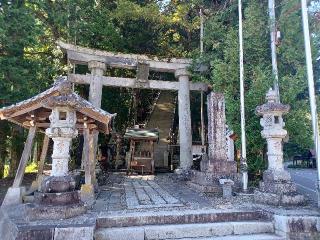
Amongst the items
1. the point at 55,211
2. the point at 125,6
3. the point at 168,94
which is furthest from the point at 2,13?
the point at 168,94

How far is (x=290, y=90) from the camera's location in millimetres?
9445

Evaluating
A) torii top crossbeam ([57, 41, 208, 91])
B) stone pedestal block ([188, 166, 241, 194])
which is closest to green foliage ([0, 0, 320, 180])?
torii top crossbeam ([57, 41, 208, 91])

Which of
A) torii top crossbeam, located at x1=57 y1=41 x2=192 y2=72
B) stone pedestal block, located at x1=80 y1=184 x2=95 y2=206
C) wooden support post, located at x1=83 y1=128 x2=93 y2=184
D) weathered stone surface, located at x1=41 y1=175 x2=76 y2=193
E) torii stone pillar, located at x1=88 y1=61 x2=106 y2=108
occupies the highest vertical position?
torii top crossbeam, located at x1=57 y1=41 x2=192 y2=72

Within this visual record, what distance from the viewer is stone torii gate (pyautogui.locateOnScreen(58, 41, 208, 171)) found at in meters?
12.4

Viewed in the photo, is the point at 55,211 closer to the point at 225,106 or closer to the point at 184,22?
the point at 225,106

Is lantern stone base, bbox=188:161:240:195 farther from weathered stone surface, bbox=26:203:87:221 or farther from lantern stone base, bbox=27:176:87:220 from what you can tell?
weathered stone surface, bbox=26:203:87:221

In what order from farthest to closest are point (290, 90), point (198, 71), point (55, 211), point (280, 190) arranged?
point (198, 71), point (290, 90), point (280, 190), point (55, 211)

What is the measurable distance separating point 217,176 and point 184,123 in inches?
172

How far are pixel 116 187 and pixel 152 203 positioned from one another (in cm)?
378

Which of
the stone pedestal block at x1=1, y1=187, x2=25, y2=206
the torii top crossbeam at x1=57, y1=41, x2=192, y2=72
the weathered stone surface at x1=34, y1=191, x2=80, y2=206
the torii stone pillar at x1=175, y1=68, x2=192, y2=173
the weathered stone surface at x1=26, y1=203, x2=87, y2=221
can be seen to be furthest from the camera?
the torii stone pillar at x1=175, y1=68, x2=192, y2=173

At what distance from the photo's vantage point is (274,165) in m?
7.16

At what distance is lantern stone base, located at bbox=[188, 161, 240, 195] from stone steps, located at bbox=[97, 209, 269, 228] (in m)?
2.65

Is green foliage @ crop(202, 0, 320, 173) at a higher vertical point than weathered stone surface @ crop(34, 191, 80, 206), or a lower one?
higher

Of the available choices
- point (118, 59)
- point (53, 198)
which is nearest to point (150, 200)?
point (53, 198)
